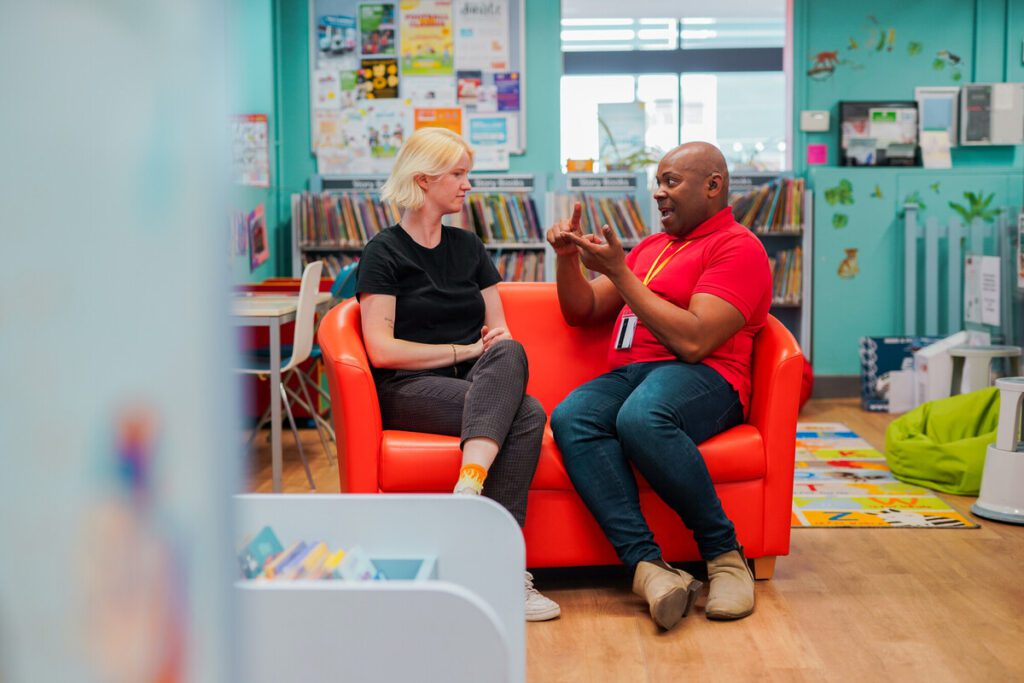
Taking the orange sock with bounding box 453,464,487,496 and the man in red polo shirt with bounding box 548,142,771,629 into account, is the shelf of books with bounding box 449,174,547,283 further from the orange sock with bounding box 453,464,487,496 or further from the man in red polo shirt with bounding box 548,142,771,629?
the orange sock with bounding box 453,464,487,496

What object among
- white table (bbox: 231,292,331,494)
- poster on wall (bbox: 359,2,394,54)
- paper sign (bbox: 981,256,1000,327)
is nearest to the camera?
white table (bbox: 231,292,331,494)

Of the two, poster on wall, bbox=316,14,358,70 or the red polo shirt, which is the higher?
poster on wall, bbox=316,14,358,70

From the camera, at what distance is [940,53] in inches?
229

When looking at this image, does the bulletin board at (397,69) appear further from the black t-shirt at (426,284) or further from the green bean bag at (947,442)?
the black t-shirt at (426,284)

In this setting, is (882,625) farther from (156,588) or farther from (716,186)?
→ (156,588)

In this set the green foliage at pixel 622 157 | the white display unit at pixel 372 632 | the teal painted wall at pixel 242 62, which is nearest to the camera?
the teal painted wall at pixel 242 62

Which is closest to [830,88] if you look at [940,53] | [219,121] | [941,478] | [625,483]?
[940,53]

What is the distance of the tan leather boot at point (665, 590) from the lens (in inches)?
86.9

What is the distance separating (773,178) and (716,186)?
3.24 metres

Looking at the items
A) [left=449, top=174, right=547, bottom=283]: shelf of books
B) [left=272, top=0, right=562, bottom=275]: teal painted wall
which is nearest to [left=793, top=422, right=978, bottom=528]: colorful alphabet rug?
[left=449, top=174, right=547, bottom=283]: shelf of books

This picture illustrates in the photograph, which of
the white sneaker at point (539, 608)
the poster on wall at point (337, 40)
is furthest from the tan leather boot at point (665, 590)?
the poster on wall at point (337, 40)

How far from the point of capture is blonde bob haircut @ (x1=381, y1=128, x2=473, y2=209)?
2629 millimetres

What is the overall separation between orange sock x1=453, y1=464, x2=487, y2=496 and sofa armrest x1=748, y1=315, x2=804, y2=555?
0.72m

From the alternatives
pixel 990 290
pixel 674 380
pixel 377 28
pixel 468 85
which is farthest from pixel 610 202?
pixel 674 380
